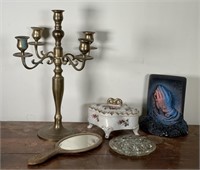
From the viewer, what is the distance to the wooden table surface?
0.80 meters

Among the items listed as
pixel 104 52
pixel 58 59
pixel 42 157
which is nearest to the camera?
pixel 42 157

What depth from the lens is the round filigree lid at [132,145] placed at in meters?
0.86

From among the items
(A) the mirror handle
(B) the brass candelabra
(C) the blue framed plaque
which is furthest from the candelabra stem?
(C) the blue framed plaque

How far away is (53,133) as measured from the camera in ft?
3.16

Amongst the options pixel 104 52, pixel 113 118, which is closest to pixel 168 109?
pixel 113 118

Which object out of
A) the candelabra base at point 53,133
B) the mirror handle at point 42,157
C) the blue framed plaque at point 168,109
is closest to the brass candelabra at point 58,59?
the candelabra base at point 53,133

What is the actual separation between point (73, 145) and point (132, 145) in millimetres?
170

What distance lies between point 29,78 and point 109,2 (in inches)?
15.3

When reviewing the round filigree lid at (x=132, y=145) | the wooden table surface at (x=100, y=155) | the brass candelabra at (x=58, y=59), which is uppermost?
the brass candelabra at (x=58, y=59)

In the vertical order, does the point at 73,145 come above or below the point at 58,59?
below

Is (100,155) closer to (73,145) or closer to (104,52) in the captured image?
(73,145)

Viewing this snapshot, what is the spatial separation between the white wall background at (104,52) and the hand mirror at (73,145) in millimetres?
219

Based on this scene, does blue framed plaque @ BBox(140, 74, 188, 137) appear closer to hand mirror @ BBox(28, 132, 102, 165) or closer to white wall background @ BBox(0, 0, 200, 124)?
white wall background @ BBox(0, 0, 200, 124)

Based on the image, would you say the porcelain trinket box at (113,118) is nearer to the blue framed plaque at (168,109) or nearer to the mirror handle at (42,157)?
the blue framed plaque at (168,109)
